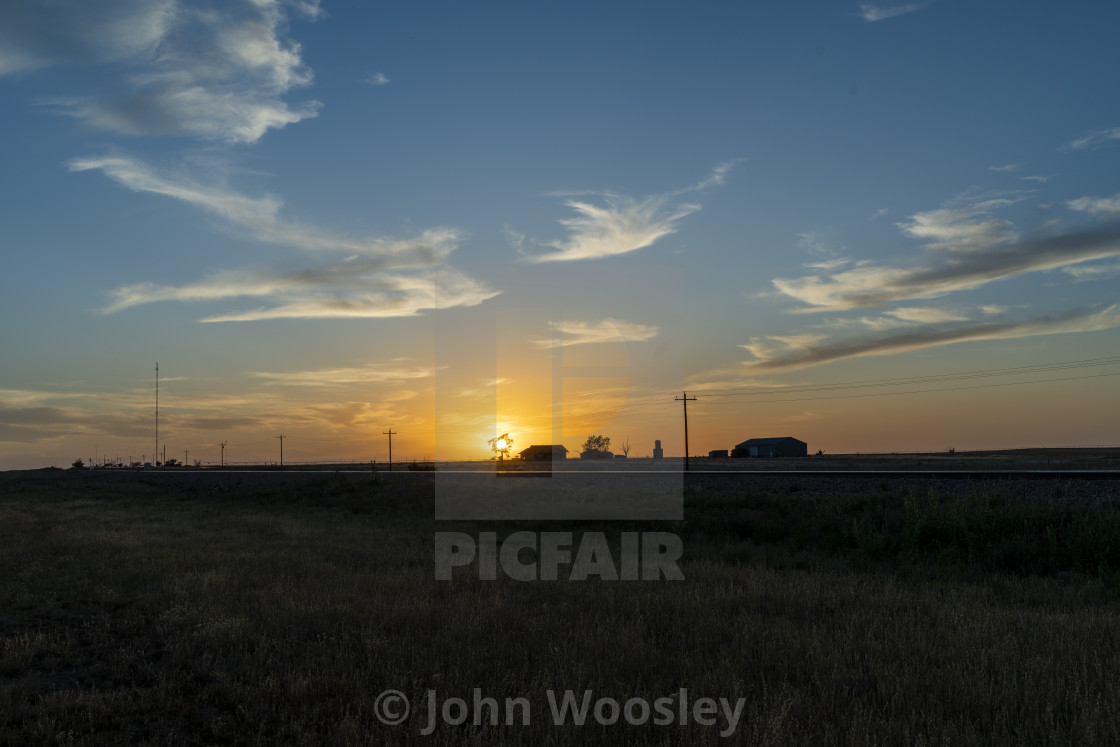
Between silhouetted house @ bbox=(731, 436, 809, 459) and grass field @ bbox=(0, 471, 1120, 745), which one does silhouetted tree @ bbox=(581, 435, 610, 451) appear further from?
grass field @ bbox=(0, 471, 1120, 745)

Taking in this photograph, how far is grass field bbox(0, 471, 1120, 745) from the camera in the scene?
6.72m

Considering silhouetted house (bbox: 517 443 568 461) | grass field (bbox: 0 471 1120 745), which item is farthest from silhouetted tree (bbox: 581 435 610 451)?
grass field (bbox: 0 471 1120 745)

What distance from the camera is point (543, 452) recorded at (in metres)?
123

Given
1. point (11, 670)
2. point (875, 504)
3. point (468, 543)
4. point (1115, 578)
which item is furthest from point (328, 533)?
point (1115, 578)

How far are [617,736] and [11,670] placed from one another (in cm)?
765

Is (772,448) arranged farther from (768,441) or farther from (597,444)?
(597,444)

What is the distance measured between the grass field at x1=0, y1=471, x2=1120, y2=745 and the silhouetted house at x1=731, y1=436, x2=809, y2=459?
371 ft

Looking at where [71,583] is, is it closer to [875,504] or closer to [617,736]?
[617,736]

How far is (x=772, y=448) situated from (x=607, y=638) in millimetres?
127012

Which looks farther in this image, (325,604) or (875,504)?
(875,504)

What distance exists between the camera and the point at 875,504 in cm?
2180

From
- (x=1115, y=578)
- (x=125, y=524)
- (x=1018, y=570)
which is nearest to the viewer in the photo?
(x=1115, y=578)

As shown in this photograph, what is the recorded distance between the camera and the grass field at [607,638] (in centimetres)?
672

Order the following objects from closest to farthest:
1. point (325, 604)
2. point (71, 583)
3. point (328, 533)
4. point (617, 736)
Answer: point (617, 736), point (325, 604), point (71, 583), point (328, 533)
